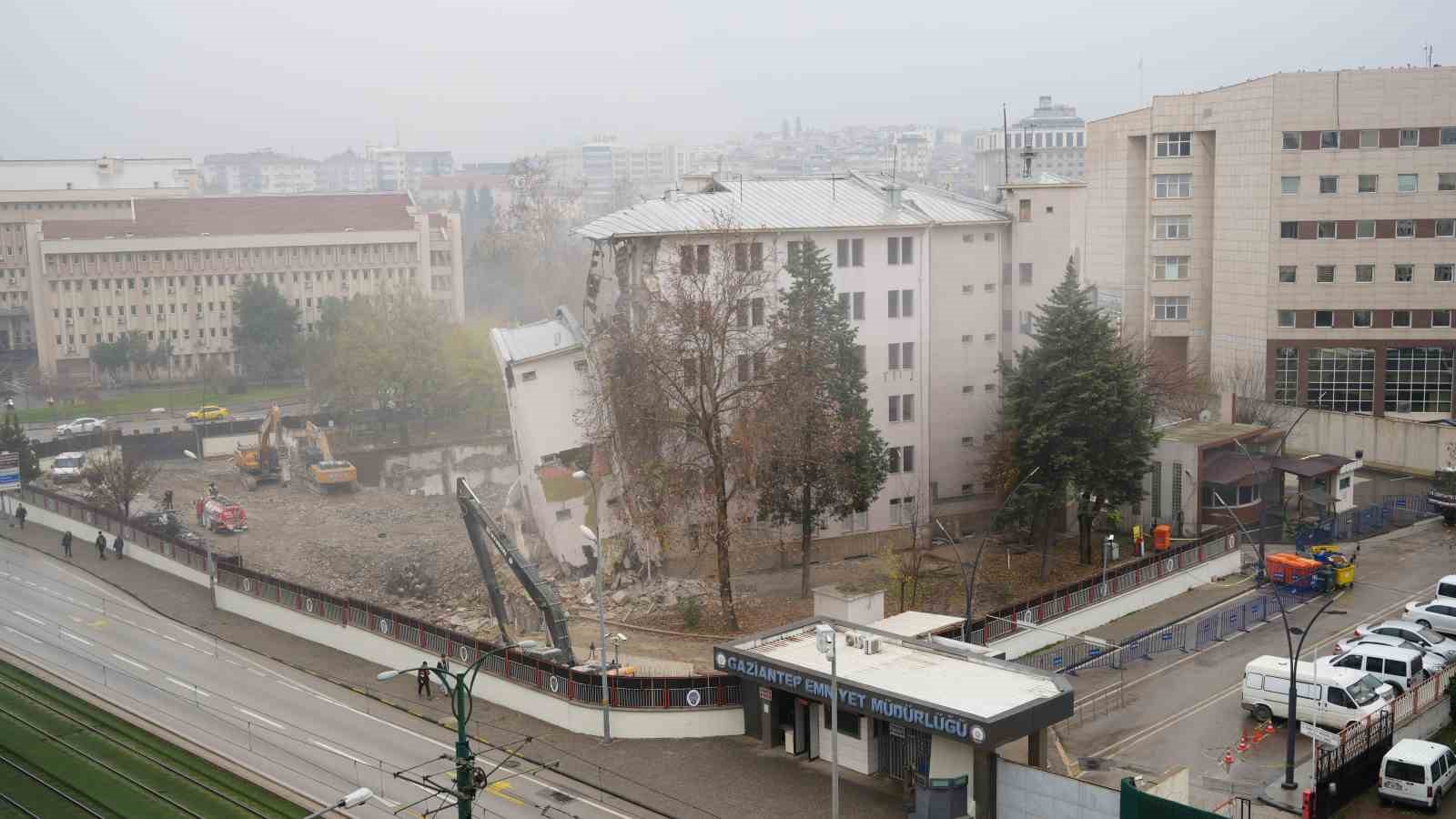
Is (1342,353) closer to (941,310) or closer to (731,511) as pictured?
(941,310)

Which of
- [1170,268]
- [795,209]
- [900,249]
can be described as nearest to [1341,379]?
[1170,268]

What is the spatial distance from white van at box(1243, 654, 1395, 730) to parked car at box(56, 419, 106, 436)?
73.6m

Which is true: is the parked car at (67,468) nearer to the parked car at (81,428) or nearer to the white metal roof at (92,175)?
the parked car at (81,428)

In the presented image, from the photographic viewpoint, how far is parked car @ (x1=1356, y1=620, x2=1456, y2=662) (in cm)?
3591

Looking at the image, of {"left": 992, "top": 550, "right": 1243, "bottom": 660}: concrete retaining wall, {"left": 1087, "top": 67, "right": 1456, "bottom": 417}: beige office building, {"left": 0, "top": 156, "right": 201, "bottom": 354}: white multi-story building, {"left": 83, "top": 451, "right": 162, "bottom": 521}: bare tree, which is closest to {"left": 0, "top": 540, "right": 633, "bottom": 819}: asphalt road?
{"left": 83, "top": 451, "right": 162, "bottom": 521}: bare tree

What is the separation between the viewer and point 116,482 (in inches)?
2397

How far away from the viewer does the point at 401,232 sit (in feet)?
379

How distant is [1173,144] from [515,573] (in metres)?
44.1

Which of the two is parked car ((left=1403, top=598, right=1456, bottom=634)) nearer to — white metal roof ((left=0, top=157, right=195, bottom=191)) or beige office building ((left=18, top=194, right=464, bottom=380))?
beige office building ((left=18, top=194, right=464, bottom=380))

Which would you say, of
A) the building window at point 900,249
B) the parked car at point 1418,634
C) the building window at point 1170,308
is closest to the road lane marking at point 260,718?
the parked car at point 1418,634

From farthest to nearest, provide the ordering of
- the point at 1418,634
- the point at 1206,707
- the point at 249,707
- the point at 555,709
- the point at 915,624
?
the point at 249,707 → the point at 915,624 → the point at 1418,634 → the point at 555,709 → the point at 1206,707

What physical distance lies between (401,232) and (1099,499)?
7917 cm

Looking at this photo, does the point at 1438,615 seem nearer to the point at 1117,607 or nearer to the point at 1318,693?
→ the point at 1117,607

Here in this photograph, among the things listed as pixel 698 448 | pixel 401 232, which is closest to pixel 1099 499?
pixel 698 448
